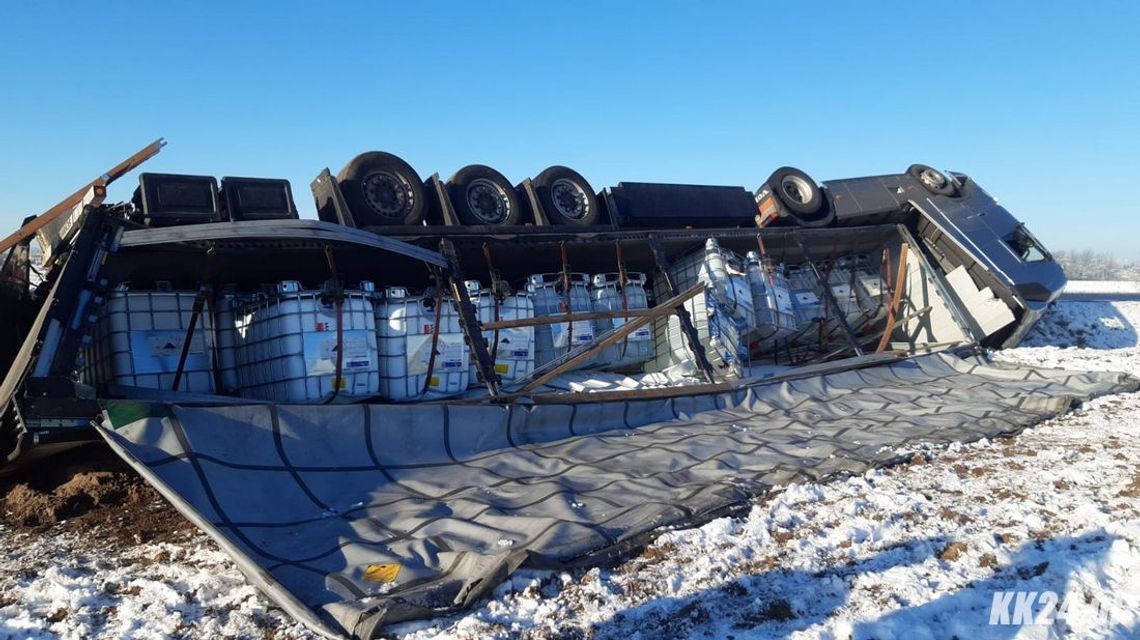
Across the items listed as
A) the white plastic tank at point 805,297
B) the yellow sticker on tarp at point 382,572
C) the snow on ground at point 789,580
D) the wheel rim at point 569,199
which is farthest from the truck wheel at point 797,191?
the yellow sticker on tarp at point 382,572

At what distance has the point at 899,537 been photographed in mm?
3557

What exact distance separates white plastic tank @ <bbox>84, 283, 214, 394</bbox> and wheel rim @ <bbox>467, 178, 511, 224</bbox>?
326 cm

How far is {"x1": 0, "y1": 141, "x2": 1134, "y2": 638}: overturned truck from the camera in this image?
379cm

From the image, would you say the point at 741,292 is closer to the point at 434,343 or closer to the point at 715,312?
the point at 715,312

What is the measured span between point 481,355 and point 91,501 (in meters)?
3.07

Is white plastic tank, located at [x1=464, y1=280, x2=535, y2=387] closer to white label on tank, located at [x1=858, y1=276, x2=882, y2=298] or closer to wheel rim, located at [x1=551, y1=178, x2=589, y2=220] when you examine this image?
wheel rim, located at [x1=551, y1=178, x2=589, y2=220]

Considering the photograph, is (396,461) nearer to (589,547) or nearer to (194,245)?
(589,547)

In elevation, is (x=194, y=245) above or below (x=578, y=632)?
above

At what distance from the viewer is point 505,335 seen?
7.77 metres

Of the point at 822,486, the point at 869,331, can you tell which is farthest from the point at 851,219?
the point at 822,486

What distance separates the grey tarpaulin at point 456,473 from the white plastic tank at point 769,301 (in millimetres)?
2837

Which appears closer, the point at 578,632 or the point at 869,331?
the point at 578,632

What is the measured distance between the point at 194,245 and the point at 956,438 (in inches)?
268

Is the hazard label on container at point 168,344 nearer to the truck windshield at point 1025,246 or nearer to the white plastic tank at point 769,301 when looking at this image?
the white plastic tank at point 769,301
